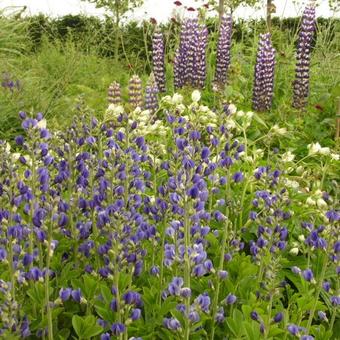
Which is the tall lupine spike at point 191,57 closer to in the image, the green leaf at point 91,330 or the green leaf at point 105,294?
the green leaf at point 105,294

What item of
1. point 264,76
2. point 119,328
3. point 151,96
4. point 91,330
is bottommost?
point 151,96

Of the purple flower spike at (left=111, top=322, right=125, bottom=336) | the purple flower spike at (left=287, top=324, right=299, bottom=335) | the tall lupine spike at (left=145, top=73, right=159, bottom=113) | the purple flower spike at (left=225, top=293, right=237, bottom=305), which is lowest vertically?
the tall lupine spike at (left=145, top=73, right=159, bottom=113)

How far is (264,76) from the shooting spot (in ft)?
26.8

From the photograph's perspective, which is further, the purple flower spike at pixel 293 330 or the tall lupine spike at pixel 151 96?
the tall lupine spike at pixel 151 96

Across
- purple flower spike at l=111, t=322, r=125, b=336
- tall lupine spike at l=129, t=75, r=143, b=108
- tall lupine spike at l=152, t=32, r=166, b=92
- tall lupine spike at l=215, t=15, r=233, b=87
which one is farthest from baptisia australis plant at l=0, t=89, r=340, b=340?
tall lupine spike at l=152, t=32, r=166, b=92

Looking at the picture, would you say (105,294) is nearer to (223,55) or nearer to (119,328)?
(119,328)

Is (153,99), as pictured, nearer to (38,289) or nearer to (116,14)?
(38,289)

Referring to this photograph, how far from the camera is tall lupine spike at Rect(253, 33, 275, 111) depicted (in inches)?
320

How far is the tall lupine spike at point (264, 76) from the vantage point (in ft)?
26.7

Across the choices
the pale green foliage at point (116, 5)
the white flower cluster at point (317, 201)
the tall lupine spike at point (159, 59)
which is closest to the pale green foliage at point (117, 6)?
the pale green foliage at point (116, 5)

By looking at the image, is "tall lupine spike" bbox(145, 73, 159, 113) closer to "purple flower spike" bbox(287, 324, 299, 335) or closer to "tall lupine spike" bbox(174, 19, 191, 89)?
"tall lupine spike" bbox(174, 19, 191, 89)

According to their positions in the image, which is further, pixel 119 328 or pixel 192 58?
pixel 192 58

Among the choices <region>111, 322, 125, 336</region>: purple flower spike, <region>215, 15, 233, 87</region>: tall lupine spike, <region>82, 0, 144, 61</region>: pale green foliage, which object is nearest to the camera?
<region>111, 322, 125, 336</region>: purple flower spike

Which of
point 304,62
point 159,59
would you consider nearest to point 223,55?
point 159,59
